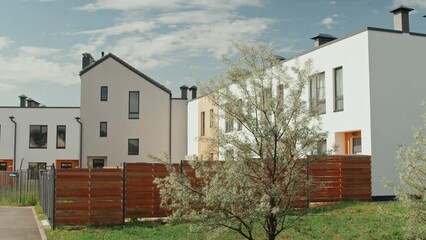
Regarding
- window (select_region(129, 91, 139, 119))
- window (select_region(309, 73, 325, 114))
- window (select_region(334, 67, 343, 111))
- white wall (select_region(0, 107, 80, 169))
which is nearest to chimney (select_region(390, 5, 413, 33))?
window (select_region(334, 67, 343, 111))

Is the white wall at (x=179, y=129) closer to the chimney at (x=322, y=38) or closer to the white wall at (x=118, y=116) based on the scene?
the white wall at (x=118, y=116)

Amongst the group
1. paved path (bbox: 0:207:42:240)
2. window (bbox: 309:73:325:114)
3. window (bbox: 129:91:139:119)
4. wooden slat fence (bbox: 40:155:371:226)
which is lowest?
paved path (bbox: 0:207:42:240)

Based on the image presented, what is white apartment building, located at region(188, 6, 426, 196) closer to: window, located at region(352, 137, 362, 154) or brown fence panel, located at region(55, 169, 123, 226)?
window, located at region(352, 137, 362, 154)

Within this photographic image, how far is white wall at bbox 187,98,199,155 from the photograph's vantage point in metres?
34.9

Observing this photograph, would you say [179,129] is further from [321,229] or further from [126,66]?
[321,229]

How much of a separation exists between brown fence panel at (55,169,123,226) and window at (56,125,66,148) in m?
24.8

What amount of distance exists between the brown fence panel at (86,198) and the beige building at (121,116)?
20.9m

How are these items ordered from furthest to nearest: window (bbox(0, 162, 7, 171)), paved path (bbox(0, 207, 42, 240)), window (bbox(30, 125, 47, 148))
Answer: window (bbox(30, 125, 47, 148)) → window (bbox(0, 162, 7, 171)) → paved path (bbox(0, 207, 42, 240))

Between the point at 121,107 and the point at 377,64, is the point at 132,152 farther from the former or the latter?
the point at 377,64

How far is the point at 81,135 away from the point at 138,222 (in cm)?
2239

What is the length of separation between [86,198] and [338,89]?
402 inches

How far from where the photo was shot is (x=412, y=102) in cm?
1850

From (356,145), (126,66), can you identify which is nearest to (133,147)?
(126,66)

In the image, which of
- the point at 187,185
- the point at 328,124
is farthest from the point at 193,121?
the point at 187,185
